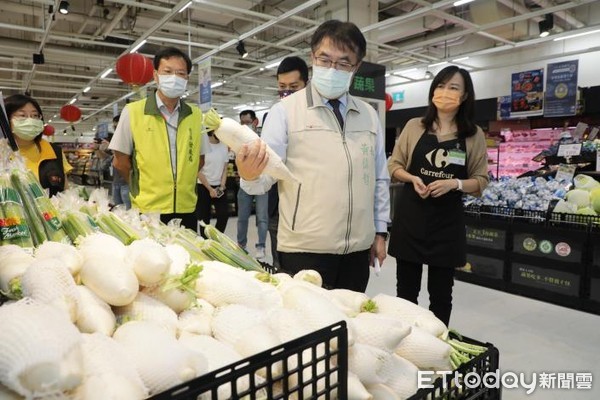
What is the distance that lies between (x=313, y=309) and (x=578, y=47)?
12139 millimetres

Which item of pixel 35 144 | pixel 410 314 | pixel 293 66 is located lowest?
pixel 410 314

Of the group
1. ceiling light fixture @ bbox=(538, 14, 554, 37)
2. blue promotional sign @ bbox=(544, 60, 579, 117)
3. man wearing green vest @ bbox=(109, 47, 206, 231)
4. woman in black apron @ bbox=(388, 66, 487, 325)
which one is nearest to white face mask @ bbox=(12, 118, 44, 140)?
man wearing green vest @ bbox=(109, 47, 206, 231)

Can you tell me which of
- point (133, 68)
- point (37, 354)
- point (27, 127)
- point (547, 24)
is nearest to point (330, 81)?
point (37, 354)

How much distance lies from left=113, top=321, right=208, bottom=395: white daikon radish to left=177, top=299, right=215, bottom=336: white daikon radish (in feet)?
0.44

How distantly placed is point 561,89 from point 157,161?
998cm

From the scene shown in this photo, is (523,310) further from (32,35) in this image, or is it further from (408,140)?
(32,35)

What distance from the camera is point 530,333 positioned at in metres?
3.03

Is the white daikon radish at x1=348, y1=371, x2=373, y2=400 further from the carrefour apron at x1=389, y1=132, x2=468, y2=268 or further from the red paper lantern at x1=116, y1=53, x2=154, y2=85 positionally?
the red paper lantern at x1=116, y1=53, x2=154, y2=85

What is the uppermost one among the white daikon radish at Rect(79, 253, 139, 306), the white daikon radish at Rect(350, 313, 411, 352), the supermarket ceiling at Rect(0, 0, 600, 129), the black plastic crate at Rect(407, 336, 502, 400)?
the supermarket ceiling at Rect(0, 0, 600, 129)

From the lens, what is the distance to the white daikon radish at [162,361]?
0.66 meters

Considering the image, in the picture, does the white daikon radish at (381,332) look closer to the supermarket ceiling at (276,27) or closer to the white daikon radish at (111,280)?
the white daikon radish at (111,280)

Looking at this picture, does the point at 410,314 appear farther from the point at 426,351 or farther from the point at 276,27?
the point at 276,27

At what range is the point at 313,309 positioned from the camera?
0.90m

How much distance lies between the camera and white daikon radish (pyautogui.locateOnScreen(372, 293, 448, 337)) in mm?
1024
